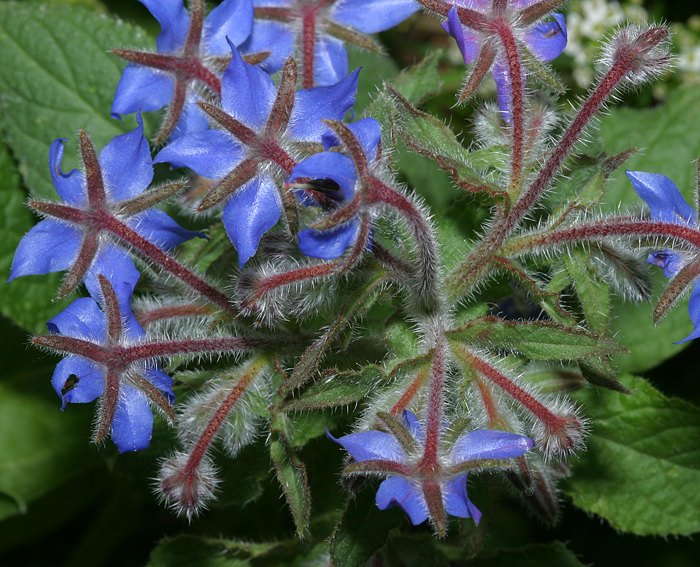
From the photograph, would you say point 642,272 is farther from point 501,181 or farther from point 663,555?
point 663,555

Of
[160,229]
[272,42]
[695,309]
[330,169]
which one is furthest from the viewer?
[272,42]

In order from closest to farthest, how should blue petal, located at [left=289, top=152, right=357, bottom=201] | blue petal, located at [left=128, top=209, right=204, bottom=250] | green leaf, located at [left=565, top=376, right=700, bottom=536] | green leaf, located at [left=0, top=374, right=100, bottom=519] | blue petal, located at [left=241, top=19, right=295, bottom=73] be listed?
blue petal, located at [left=289, top=152, right=357, bottom=201], blue petal, located at [left=128, top=209, right=204, bottom=250], blue petal, located at [left=241, top=19, right=295, bottom=73], green leaf, located at [left=565, top=376, right=700, bottom=536], green leaf, located at [left=0, top=374, right=100, bottom=519]

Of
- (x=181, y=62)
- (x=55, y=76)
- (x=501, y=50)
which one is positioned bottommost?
(x=501, y=50)

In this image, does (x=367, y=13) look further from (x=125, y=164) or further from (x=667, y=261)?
(x=667, y=261)

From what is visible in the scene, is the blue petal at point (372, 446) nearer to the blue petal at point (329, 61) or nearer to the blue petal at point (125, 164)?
the blue petal at point (125, 164)

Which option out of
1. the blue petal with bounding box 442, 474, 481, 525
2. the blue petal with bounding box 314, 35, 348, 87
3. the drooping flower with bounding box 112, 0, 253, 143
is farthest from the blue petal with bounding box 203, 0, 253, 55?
the blue petal with bounding box 442, 474, 481, 525

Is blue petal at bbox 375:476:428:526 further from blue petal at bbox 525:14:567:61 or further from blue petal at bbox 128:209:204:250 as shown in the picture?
blue petal at bbox 525:14:567:61

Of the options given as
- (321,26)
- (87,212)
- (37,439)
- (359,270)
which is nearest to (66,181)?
(87,212)
